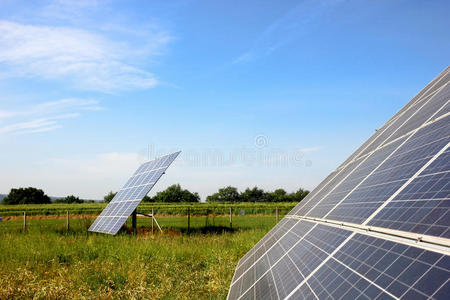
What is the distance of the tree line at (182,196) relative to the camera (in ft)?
318

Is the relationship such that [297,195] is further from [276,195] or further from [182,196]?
[182,196]

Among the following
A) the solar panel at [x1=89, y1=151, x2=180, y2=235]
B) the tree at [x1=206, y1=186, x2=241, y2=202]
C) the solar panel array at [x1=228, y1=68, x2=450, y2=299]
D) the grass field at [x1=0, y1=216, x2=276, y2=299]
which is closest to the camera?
the solar panel array at [x1=228, y1=68, x2=450, y2=299]

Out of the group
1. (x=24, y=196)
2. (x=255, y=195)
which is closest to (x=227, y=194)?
(x=255, y=195)

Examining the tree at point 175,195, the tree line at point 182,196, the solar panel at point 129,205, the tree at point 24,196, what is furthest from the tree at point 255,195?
the solar panel at point 129,205

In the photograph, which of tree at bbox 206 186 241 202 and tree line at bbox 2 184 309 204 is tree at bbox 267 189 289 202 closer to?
tree line at bbox 2 184 309 204

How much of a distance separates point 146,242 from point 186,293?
6848 mm

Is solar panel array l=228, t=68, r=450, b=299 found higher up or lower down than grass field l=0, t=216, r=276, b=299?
higher up

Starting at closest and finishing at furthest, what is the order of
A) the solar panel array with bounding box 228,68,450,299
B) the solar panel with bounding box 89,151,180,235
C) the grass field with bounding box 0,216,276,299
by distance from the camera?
1. the solar panel array with bounding box 228,68,450,299
2. the grass field with bounding box 0,216,276,299
3. the solar panel with bounding box 89,151,180,235

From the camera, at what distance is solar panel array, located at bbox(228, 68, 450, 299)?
274 cm

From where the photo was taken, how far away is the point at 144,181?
2233 centimetres

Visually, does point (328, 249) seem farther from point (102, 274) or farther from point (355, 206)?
point (102, 274)

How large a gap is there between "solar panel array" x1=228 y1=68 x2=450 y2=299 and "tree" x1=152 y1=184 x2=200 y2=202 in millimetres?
95497

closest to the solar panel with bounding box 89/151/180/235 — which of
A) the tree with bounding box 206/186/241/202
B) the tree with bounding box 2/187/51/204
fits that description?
the tree with bounding box 2/187/51/204

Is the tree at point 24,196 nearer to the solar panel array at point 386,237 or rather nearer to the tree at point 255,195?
the tree at point 255,195
